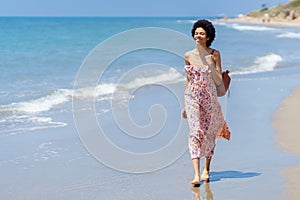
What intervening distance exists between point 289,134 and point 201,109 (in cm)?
258

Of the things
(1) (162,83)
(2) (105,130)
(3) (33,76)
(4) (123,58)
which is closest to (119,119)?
(2) (105,130)

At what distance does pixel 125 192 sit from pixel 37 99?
6579 millimetres

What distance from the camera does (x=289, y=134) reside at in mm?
7219

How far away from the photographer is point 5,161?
6.27 meters

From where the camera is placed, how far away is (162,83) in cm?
1330

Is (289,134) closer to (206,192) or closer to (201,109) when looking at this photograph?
(201,109)

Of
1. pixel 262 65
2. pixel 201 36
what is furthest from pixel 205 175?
pixel 262 65

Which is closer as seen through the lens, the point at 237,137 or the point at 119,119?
the point at 237,137

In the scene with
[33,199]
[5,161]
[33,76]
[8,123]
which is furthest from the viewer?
[33,76]

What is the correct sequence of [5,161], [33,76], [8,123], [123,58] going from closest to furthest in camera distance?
[5,161] → [8,123] → [33,76] → [123,58]

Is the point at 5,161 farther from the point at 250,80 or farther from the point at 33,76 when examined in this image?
the point at 33,76

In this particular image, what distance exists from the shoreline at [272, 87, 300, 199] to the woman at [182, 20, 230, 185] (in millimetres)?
863

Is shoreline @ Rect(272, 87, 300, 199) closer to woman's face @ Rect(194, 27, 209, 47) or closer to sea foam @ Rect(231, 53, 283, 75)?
woman's face @ Rect(194, 27, 209, 47)

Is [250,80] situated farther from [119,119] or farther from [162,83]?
[119,119]
